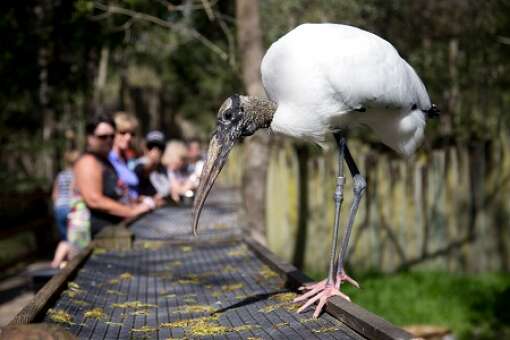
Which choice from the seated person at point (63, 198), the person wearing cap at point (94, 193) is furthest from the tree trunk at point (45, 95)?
the person wearing cap at point (94, 193)

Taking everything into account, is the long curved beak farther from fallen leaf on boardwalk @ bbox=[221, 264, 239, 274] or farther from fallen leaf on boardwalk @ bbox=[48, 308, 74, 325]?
fallen leaf on boardwalk @ bbox=[221, 264, 239, 274]

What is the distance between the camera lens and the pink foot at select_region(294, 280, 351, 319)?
4.06 metres

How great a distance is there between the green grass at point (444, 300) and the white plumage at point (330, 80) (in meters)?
4.88

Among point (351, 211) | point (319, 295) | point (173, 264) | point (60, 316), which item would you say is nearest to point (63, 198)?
point (173, 264)

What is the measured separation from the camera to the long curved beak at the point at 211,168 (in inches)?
183

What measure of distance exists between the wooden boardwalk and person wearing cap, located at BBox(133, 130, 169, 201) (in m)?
1.42

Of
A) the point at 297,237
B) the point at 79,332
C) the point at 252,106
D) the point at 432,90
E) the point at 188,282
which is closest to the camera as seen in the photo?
the point at 79,332

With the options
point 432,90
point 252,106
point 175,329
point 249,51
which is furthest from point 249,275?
point 432,90

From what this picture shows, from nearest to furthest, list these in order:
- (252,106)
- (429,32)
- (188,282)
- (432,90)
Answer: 1. (252,106)
2. (188,282)
3. (429,32)
4. (432,90)

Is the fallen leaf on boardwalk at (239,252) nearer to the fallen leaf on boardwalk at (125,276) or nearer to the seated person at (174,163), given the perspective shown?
the fallen leaf on boardwalk at (125,276)

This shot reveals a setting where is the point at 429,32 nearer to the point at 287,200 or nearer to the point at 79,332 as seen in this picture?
the point at 287,200

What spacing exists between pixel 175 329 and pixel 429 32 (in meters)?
12.8

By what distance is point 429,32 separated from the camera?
1552 centimetres

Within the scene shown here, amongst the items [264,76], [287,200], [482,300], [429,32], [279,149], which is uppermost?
[429,32]
